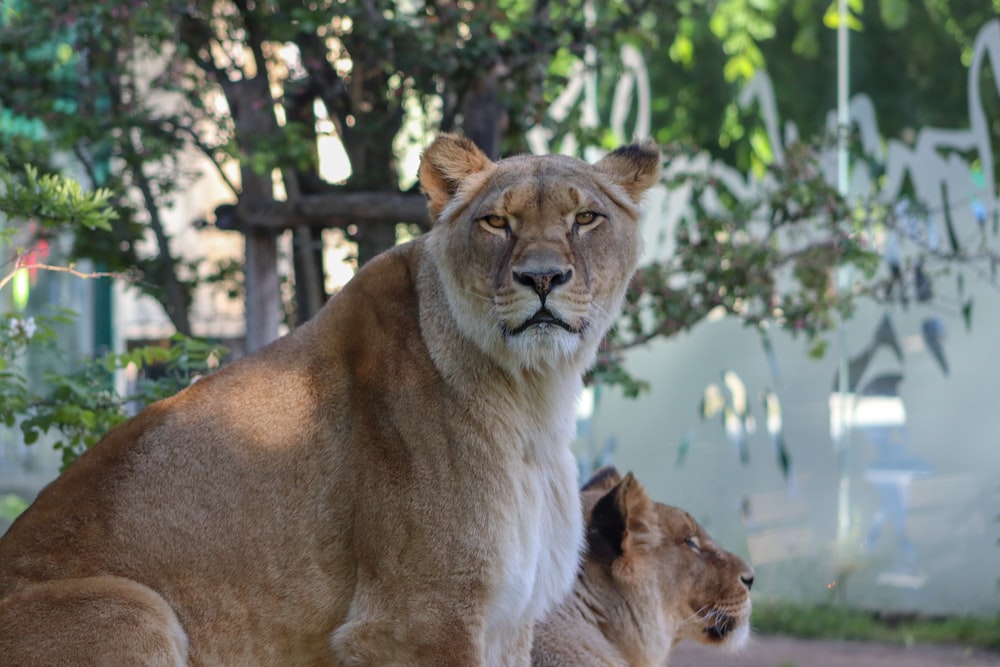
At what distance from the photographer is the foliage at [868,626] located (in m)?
7.07

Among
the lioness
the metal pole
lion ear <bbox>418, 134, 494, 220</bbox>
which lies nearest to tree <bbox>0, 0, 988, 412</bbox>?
the metal pole

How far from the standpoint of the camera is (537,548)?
9.91 ft

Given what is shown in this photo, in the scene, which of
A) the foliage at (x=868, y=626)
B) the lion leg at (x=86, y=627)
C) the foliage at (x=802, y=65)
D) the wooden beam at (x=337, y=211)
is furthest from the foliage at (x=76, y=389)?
the foliage at (x=802, y=65)

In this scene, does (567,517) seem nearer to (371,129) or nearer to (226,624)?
(226,624)

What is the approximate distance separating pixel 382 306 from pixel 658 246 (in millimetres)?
5547

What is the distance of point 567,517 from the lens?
3.20 m

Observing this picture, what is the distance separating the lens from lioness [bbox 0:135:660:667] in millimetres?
2848

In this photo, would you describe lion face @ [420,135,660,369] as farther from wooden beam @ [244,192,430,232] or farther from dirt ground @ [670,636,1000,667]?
dirt ground @ [670,636,1000,667]

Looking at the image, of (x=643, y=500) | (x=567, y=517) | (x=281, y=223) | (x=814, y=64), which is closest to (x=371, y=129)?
(x=281, y=223)

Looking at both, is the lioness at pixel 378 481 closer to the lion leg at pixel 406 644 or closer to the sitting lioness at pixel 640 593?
the lion leg at pixel 406 644

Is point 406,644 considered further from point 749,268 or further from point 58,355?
point 749,268

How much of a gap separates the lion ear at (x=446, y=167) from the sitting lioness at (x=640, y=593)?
1.08 metres

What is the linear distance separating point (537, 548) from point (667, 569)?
0.94 metres

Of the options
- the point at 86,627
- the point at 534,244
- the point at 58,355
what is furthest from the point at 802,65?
the point at 86,627
